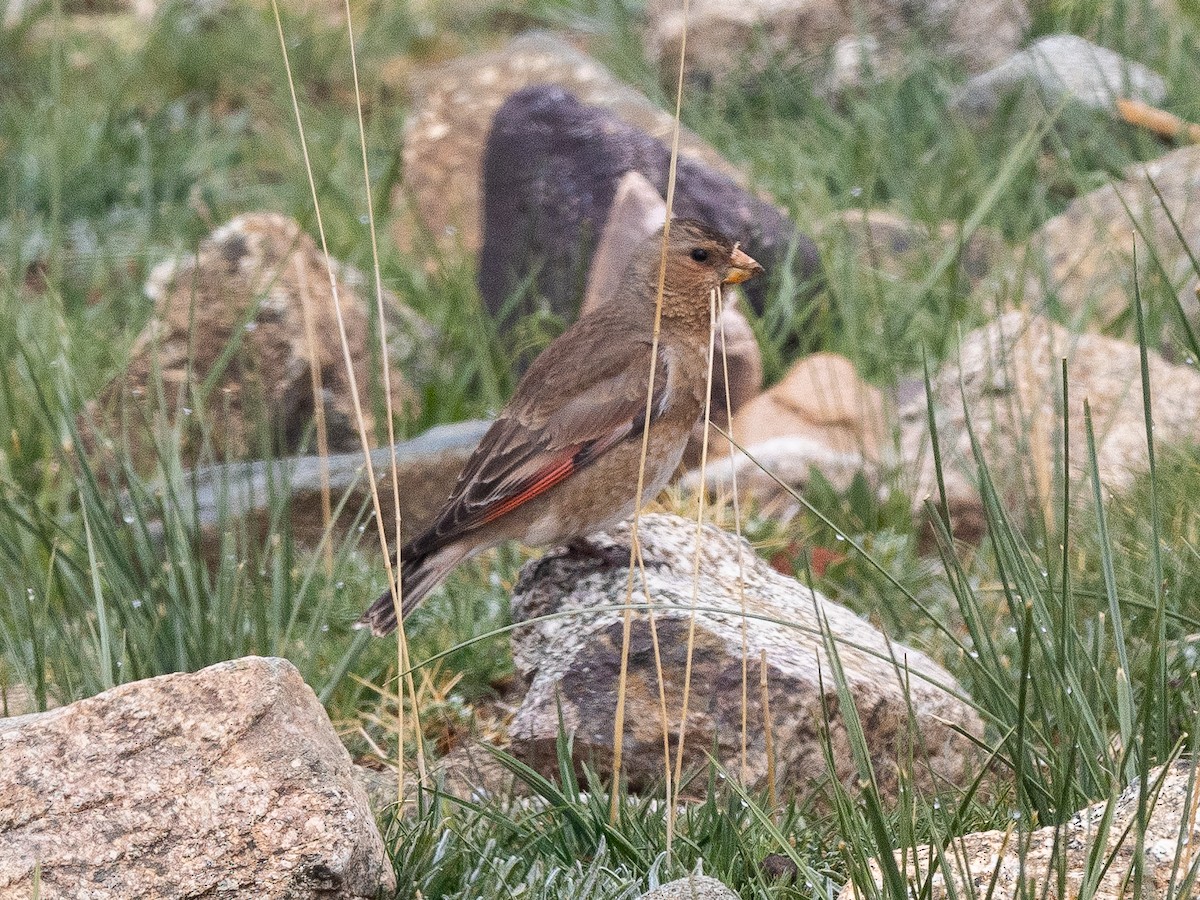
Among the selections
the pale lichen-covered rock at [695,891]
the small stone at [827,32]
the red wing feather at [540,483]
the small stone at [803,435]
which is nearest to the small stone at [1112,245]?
the small stone at [803,435]

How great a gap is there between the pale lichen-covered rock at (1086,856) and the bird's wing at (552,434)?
1977 millimetres

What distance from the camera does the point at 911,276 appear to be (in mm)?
6914

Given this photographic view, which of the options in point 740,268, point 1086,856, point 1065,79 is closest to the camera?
point 1086,856

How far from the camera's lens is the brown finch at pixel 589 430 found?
4324 mm

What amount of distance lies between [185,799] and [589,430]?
7.09 ft

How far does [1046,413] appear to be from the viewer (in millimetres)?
5574

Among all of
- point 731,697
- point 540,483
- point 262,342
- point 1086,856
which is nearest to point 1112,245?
point 540,483

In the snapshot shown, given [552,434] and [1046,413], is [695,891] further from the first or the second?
[1046,413]

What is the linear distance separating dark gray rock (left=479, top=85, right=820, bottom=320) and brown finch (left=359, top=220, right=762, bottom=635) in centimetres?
198

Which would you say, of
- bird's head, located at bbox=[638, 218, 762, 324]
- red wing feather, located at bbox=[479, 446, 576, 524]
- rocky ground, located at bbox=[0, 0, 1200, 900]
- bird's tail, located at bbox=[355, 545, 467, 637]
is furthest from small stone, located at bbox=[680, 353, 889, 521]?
bird's tail, located at bbox=[355, 545, 467, 637]

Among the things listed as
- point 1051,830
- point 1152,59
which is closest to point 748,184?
point 1152,59

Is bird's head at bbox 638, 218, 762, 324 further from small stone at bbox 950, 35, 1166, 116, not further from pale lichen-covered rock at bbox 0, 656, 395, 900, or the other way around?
small stone at bbox 950, 35, 1166, 116

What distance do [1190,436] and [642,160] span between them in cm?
311

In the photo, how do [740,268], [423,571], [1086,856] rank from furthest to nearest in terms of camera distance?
1. [740,268]
2. [423,571]
3. [1086,856]
